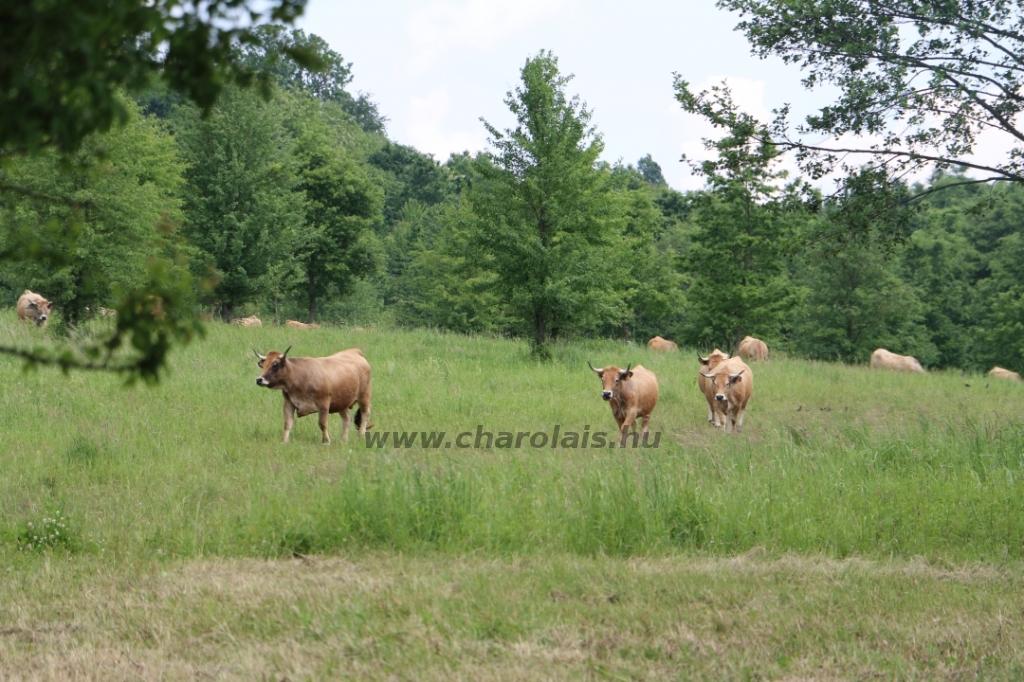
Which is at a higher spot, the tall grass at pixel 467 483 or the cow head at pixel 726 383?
the cow head at pixel 726 383

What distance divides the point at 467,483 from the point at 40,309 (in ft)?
66.2

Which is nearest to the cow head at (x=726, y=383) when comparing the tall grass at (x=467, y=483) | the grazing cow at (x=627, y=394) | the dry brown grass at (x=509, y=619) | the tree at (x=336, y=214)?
the tall grass at (x=467, y=483)

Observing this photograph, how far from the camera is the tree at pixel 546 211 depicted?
23.4 meters

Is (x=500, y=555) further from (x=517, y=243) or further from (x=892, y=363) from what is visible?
(x=892, y=363)

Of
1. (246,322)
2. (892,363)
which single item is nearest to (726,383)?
(892,363)

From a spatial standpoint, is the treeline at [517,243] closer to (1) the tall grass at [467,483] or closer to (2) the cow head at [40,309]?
(2) the cow head at [40,309]

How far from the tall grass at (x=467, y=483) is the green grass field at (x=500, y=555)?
41 millimetres

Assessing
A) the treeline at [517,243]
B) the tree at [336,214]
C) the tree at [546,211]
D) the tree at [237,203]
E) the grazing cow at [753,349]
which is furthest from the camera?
the tree at [336,214]

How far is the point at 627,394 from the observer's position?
14391mm

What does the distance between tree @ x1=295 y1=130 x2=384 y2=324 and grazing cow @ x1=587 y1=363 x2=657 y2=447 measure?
2584 centimetres

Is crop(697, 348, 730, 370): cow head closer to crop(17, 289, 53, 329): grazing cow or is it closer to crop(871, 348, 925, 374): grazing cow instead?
crop(871, 348, 925, 374): grazing cow

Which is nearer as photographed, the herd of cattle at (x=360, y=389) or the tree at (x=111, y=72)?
the tree at (x=111, y=72)

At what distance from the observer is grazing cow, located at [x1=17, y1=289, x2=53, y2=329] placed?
23984 mm

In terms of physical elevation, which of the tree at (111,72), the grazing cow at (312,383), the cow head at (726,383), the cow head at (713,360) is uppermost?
the tree at (111,72)
